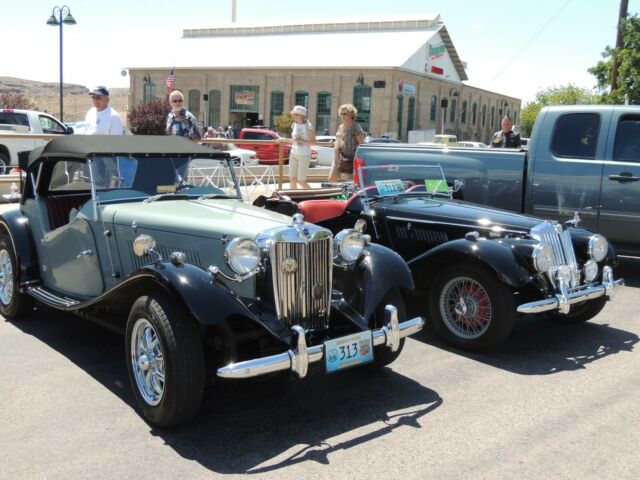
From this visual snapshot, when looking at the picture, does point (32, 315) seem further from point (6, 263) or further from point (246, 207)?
point (246, 207)

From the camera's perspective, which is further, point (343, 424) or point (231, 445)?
point (343, 424)

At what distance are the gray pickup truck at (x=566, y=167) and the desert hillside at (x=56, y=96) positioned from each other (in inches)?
2561

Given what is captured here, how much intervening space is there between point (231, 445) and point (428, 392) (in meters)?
1.47

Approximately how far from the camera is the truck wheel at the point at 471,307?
496 cm

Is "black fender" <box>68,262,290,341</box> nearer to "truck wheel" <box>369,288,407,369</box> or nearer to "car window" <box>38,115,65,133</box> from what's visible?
"truck wheel" <box>369,288,407,369</box>

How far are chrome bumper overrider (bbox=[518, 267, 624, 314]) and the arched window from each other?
1698 inches

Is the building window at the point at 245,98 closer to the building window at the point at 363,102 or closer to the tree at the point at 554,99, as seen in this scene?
the building window at the point at 363,102

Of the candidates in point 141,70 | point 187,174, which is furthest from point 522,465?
point 141,70

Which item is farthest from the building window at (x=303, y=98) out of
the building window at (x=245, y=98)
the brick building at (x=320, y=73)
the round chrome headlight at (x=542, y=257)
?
the round chrome headlight at (x=542, y=257)

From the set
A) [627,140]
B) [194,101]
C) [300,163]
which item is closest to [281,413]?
[627,140]

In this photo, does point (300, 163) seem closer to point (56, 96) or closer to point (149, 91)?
point (149, 91)

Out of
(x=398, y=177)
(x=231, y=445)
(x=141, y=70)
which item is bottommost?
(x=231, y=445)

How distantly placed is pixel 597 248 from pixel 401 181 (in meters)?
1.96

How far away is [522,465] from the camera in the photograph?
3352 mm
